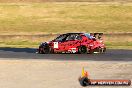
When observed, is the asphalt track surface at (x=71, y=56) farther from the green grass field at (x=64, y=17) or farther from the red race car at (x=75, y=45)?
the green grass field at (x=64, y=17)

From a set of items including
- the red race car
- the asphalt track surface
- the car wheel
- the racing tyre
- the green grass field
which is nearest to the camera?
the racing tyre

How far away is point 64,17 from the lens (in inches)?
1804

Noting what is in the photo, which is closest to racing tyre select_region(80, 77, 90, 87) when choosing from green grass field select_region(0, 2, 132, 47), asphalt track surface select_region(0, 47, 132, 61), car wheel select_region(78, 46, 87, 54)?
asphalt track surface select_region(0, 47, 132, 61)

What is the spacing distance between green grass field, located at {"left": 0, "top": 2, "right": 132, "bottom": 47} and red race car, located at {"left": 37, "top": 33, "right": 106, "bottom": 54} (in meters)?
13.7

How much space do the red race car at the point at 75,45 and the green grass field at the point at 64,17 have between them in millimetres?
13655

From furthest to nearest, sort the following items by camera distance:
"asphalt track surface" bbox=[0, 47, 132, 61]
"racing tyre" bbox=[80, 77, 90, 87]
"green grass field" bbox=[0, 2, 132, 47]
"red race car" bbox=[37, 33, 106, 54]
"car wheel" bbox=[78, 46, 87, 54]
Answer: "green grass field" bbox=[0, 2, 132, 47], "car wheel" bbox=[78, 46, 87, 54], "red race car" bbox=[37, 33, 106, 54], "asphalt track surface" bbox=[0, 47, 132, 61], "racing tyre" bbox=[80, 77, 90, 87]

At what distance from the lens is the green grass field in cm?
4253

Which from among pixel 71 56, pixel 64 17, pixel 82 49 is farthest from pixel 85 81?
pixel 64 17

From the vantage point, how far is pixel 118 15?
46.1 m

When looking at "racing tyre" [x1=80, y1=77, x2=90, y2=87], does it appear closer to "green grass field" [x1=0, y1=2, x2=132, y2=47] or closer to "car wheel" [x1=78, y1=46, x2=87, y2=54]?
"car wheel" [x1=78, y1=46, x2=87, y2=54]

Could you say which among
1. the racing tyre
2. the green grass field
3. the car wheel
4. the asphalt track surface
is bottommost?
the racing tyre

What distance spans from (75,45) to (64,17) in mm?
18880

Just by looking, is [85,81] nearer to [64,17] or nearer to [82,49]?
[82,49]

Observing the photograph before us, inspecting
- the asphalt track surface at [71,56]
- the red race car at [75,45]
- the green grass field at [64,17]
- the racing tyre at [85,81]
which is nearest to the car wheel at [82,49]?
the red race car at [75,45]
